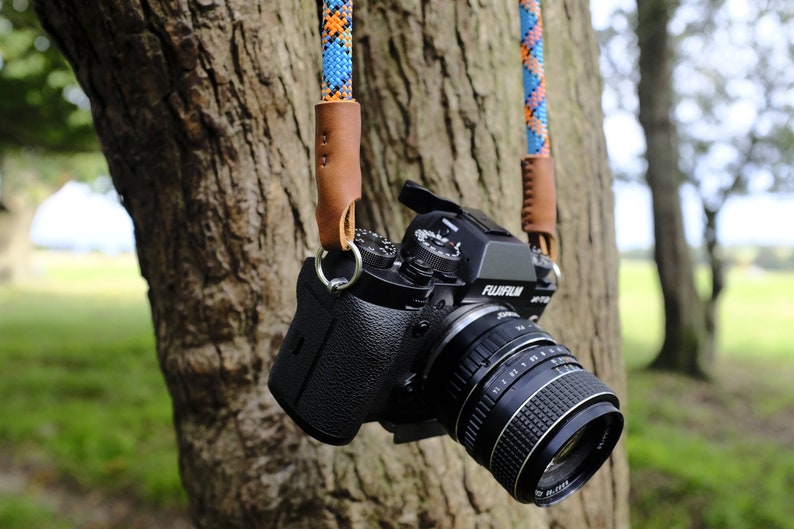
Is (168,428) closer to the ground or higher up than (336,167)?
closer to the ground

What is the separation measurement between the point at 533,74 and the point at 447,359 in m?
0.59

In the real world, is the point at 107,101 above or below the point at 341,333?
above

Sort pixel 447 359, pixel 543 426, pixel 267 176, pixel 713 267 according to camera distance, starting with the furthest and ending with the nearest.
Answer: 1. pixel 713 267
2. pixel 267 176
3. pixel 447 359
4. pixel 543 426

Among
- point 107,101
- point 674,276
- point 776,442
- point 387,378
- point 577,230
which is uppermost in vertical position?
point 107,101

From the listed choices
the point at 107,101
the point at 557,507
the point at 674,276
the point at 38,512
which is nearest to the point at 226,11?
the point at 107,101

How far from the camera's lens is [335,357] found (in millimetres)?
944

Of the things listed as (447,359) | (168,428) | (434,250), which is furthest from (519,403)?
(168,428)

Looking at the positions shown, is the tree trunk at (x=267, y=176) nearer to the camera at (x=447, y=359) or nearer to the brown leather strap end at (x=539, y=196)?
the brown leather strap end at (x=539, y=196)

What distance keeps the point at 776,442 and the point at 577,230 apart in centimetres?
361

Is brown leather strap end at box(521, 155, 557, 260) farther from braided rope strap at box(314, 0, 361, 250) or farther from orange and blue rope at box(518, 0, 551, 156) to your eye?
braided rope strap at box(314, 0, 361, 250)

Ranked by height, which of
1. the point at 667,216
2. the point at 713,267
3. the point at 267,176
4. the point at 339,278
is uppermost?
the point at 267,176

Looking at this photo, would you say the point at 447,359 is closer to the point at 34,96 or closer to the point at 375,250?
the point at 375,250

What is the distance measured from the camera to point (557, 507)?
1.45m

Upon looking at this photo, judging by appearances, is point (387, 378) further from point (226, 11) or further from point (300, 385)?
point (226, 11)
